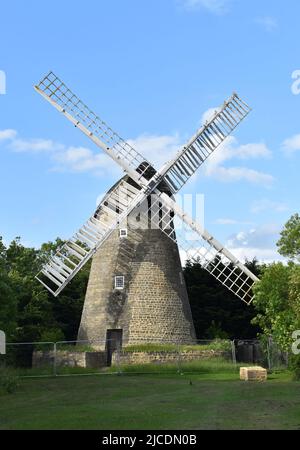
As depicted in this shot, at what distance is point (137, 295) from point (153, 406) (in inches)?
668

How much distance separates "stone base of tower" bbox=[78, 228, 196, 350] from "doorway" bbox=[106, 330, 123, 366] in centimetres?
5

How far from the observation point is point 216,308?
44500 mm

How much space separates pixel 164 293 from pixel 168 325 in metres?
1.62

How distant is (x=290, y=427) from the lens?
1144cm

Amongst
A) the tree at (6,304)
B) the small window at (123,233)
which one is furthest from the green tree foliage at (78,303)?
the tree at (6,304)

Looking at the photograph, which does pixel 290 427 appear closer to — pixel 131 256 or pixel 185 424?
pixel 185 424

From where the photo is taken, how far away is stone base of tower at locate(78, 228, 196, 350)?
32.1 meters

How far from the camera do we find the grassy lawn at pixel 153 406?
12.2 metres

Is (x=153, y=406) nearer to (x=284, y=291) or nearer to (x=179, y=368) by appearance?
(x=284, y=291)

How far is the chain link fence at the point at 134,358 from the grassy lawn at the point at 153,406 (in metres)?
7.03

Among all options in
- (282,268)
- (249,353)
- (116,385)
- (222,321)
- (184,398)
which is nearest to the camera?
(184,398)

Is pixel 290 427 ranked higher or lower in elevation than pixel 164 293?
lower
